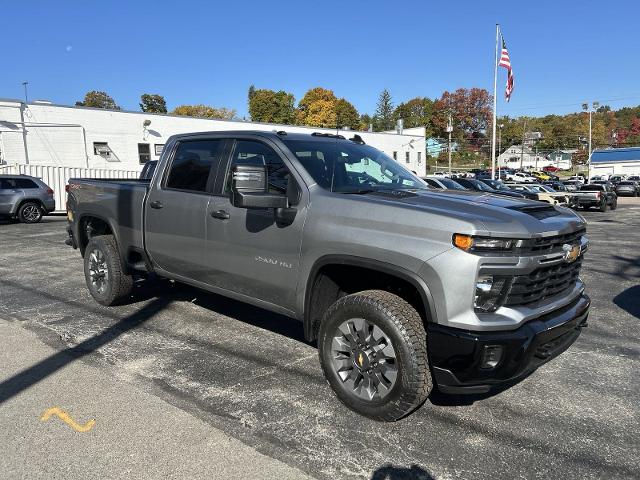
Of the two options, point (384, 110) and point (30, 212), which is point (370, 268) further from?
point (384, 110)

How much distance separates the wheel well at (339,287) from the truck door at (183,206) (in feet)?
4.41

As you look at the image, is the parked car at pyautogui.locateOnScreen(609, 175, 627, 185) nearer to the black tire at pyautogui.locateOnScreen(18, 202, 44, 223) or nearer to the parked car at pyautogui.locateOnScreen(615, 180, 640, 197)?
the parked car at pyautogui.locateOnScreen(615, 180, 640, 197)

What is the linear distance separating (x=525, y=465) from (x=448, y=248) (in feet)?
4.27

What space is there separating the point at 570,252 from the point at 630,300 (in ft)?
13.5

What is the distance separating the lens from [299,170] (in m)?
3.80

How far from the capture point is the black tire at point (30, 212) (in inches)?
635

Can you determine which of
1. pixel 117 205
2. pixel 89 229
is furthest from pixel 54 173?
pixel 117 205

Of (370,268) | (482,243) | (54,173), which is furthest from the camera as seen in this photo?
Answer: (54,173)

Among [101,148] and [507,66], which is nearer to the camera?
[101,148]

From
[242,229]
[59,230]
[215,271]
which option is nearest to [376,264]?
[242,229]

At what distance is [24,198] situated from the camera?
52.9 ft

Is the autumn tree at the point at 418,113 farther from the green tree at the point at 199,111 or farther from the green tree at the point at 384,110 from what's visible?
the green tree at the point at 199,111

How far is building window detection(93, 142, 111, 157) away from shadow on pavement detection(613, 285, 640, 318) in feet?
75.2

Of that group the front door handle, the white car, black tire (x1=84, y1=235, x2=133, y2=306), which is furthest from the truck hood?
the white car
